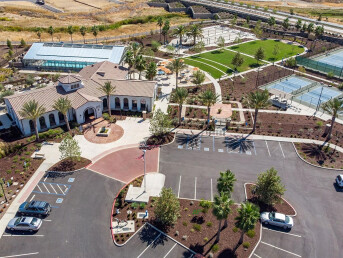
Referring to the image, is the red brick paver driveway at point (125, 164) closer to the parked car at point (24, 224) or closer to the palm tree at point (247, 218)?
the parked car at point (24, 224)

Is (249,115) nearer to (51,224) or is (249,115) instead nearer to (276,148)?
(276,148)

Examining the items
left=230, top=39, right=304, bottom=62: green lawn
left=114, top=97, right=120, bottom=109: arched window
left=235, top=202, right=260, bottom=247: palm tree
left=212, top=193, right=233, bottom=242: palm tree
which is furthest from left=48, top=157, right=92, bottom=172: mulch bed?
left=230, top=39, right=304, bottom=62: green lawn

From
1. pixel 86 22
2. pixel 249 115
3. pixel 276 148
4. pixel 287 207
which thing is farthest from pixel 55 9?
pixel 287 207

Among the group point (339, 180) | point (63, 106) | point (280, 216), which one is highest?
point (63, 106)

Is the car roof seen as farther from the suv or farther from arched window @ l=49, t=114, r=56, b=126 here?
arched window @ l=49, t=114, r=56, b=126

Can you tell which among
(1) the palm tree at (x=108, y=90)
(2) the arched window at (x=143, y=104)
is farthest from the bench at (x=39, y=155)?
(2) the arched window at (x=143, y=104)

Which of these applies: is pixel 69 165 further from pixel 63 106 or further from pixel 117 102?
pixel 117 102

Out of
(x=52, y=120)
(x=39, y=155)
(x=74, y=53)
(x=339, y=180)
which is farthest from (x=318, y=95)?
(x=74, y=53)
